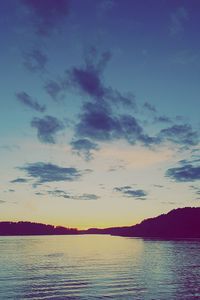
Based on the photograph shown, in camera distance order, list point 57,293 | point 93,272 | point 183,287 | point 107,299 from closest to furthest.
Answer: point 107,299, point 57,293, point 183,287, point 93,272

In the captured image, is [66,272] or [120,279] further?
[66,272]

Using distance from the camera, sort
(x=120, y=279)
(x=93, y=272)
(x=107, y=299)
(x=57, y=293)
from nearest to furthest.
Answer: (x=107, y=299) → (x=57, y=293) → (x=120, y=279) → (x=93, y=272)

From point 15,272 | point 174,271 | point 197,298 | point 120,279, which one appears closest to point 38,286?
point 120,279

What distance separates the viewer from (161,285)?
58344 mm

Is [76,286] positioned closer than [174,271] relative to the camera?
Yes

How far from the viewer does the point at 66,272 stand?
7625 centimetres

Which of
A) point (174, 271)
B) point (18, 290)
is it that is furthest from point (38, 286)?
point (174, 271)

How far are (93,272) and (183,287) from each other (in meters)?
24.1

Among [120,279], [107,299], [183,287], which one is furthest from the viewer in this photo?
[120,279]

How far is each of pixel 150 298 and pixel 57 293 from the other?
542 inches

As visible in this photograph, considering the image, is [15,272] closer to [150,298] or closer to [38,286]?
[38,286]

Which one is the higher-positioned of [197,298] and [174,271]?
[174,271]

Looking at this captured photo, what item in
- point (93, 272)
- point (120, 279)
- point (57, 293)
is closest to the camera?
point (57, 293)

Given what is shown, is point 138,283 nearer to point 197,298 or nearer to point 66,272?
point 197,298
